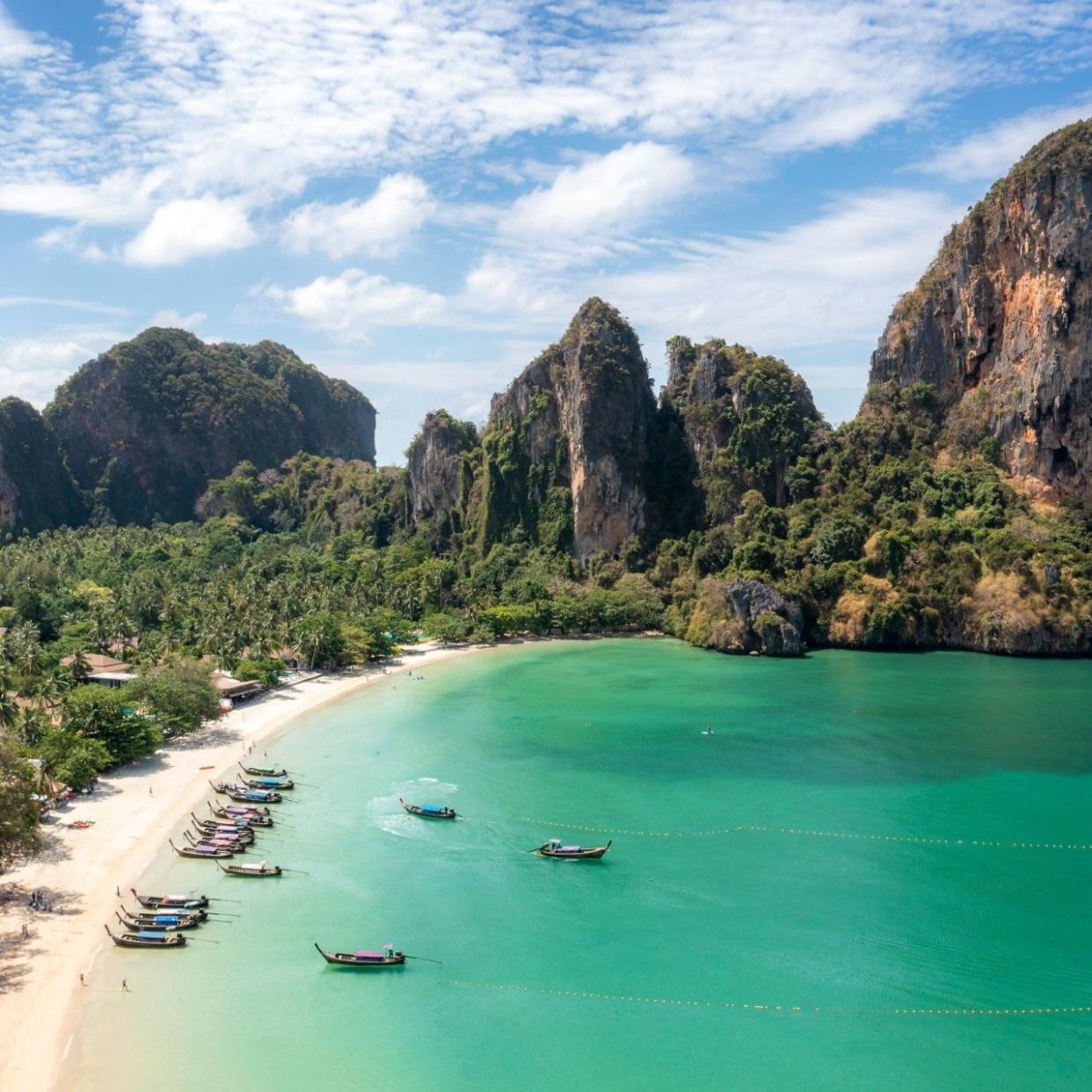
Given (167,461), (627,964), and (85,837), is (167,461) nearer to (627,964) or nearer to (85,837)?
(85,837)

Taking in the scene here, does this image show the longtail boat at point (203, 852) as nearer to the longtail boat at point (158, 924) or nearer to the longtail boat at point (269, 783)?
the longtail boat at point (158, 924)

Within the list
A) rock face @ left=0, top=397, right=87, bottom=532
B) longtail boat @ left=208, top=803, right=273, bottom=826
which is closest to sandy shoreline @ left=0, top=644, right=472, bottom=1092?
longtail boat @ left=208, top=803, right=273, bottom=826

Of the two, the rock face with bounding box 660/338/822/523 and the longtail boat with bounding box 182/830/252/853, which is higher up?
the rock face with bounding box 660/338/822/523

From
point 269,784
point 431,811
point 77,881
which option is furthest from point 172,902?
point 269,784

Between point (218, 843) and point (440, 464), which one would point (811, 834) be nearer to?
point (218, 843)

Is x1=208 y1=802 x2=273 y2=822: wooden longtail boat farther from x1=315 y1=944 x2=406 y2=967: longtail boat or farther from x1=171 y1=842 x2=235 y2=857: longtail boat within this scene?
x1=315 y1=944 x2=406 y2=967: longtail boat

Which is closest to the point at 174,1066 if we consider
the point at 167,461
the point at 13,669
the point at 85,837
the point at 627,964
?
the point at 627,964

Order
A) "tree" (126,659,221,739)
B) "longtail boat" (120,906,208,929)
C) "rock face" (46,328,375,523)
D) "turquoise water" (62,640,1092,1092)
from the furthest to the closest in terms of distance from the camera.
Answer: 1. "rock face" (46,328,375,523)
2. "tree" (126,659,221,739)
3. "longtail boat" (120,906,208,929)
4. "turquoise water" (62,640,1092,1092)

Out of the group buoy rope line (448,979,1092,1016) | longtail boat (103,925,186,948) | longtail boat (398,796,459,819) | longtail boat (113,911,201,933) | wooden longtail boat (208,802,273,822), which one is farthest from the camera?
longtail boat (398,796,459,819)
